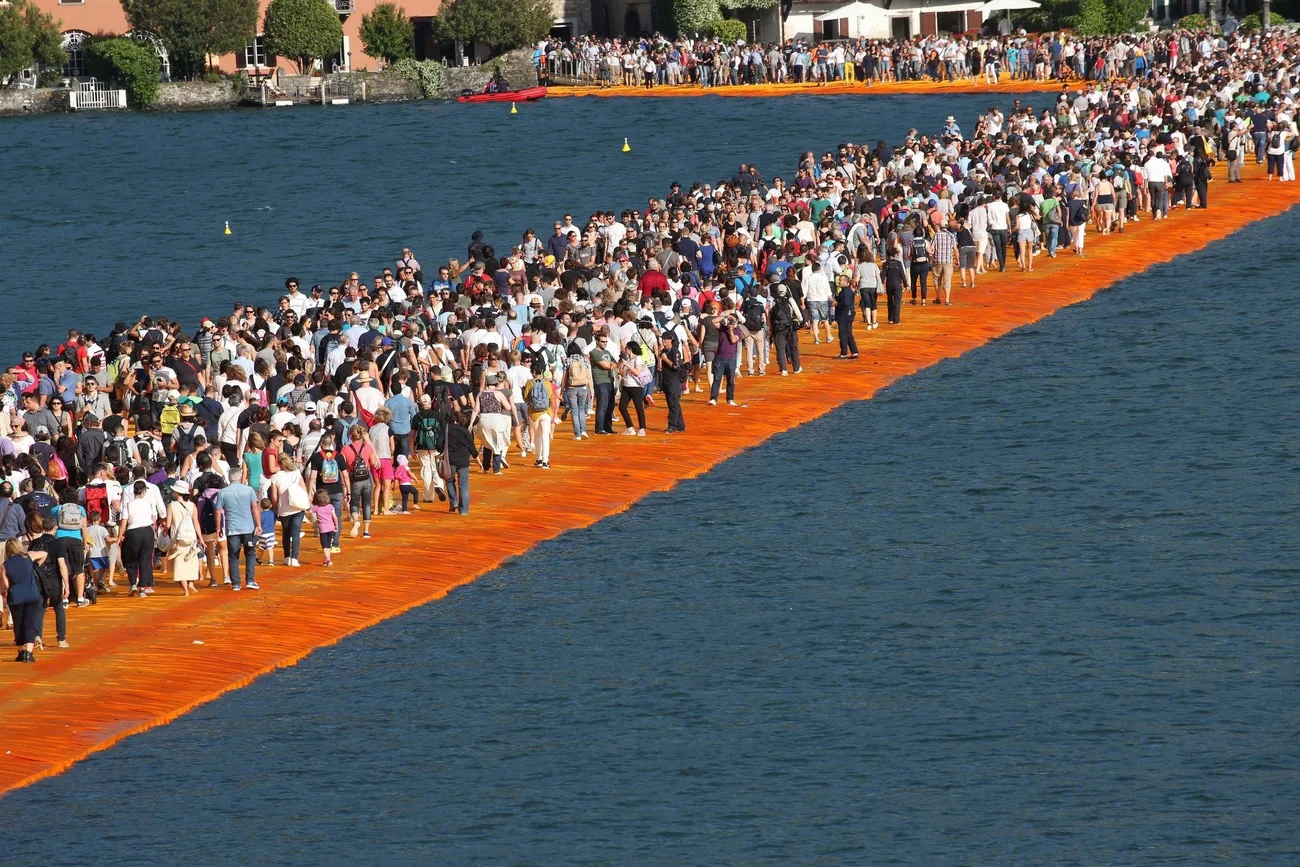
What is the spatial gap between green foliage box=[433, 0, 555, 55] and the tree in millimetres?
1886

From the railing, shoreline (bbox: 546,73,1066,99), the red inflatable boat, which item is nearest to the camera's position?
shoreline (bbox: 546,73,1066,99)

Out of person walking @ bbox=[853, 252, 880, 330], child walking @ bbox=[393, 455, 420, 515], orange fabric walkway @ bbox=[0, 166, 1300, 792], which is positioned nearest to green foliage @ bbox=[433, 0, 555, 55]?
orange fabric walkway @ bbox=[0, 166, 1300, 792]

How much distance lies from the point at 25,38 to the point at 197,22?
26.1ft

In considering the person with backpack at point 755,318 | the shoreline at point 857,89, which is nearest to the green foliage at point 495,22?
the shoreline at point 857,89

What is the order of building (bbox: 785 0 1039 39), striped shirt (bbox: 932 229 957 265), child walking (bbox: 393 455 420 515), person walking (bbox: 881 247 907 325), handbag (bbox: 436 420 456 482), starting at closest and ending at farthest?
handbag (bbox: 436 420 456 482), child walking (bbox: 393 455 420 515), person walking (bbox: 881 247 907 325), striped shirt (bbox: 932 229 957 265), building (bbox: 785 0 1039 39)

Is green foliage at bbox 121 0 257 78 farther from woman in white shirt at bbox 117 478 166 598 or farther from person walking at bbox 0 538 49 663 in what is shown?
person walking at bbox 0 538 49 663

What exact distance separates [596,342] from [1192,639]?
10.5 m

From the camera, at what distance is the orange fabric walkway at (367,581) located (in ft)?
75.9

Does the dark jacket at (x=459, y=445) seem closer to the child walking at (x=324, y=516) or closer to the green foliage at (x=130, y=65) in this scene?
the child walking at (x=324, y=516)

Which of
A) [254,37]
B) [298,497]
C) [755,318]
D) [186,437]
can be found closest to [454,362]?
[186,437]

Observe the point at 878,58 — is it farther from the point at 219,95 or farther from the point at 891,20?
the point at 219,95

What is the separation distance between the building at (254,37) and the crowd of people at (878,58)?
7.16 m

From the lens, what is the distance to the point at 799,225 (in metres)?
40.3

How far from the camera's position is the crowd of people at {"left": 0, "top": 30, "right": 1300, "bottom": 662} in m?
26.0
